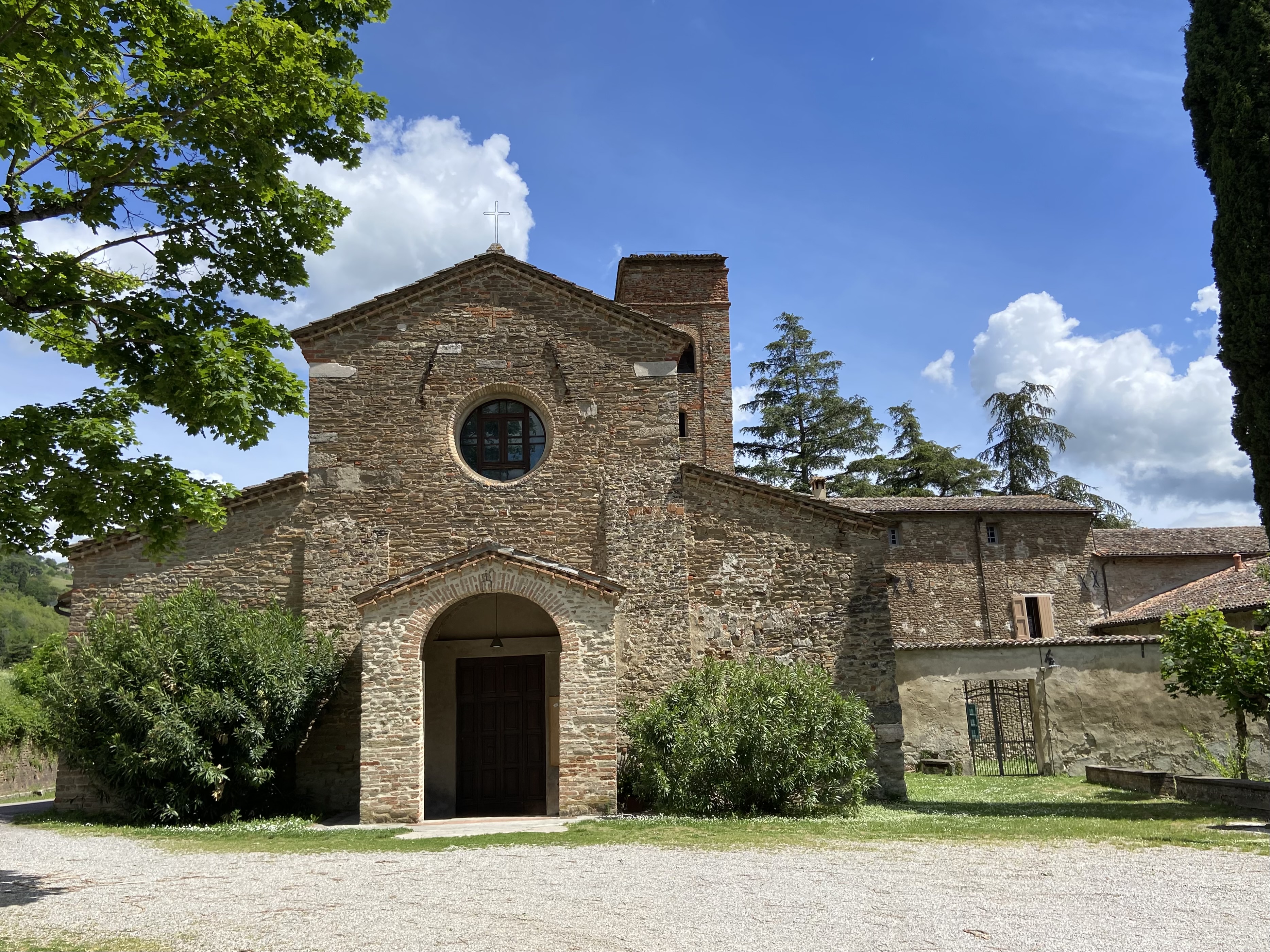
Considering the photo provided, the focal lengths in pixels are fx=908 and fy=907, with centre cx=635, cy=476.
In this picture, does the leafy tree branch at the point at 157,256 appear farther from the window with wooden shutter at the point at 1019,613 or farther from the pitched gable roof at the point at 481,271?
the window with wooden shutter at the point at 1019,613

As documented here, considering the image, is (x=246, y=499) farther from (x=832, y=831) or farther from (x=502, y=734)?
(x=832, y=831)

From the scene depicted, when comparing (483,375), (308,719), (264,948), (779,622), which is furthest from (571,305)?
(264,948)

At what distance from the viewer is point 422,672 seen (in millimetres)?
12148

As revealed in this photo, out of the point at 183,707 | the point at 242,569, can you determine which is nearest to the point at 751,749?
the point at 183,707

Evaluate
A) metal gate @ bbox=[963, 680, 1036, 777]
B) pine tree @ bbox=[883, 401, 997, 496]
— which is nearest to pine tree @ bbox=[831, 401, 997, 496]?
pine tree @ bbox=[883, 401, 997, 496]

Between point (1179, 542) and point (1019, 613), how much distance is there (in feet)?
21.8

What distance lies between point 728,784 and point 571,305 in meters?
7.96

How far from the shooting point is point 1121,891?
283 inches

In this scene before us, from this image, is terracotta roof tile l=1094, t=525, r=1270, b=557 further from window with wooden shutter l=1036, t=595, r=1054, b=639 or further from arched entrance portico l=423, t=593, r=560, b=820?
arched entrance portico l=423, t=593, r=560, b=820

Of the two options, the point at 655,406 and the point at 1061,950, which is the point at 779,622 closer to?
the point at 655,406

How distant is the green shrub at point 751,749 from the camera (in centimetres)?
1214

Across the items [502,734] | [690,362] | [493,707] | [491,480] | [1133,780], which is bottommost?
[1133,780]

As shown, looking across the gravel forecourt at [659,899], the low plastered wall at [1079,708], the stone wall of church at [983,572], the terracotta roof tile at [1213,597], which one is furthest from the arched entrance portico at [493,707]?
the stone wall of church at [983,572]

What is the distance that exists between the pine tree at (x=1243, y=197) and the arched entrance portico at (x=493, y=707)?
9.80m
